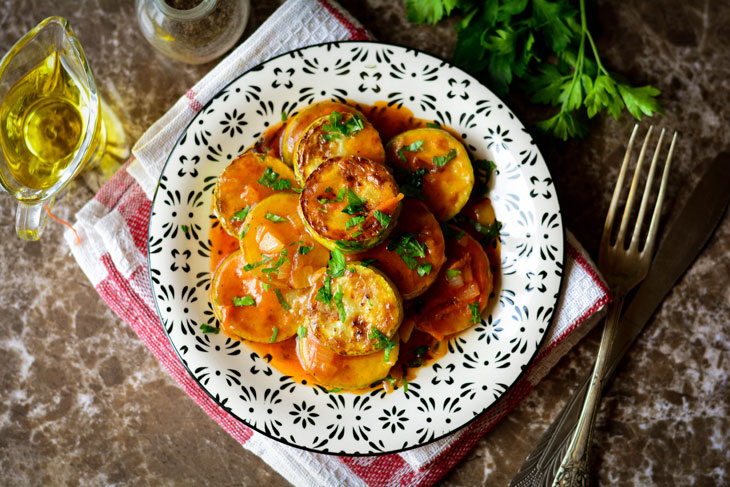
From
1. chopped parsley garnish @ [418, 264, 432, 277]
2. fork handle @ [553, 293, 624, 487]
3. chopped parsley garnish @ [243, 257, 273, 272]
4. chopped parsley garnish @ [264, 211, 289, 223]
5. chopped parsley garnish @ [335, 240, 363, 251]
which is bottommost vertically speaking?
fork handle @ [553, 293, 624, 487]

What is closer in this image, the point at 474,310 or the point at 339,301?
the point at 339,301

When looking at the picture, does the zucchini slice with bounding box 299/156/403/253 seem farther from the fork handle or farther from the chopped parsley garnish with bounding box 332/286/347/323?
the fork handle

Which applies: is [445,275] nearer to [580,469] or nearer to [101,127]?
[580,469]

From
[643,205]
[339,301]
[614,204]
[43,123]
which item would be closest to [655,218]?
[643,205]

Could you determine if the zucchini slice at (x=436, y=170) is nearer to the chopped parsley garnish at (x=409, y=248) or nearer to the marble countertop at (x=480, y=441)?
the chopped parsley garnish at (x=409, y=248)

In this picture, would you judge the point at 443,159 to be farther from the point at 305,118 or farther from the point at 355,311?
the point at 355,311

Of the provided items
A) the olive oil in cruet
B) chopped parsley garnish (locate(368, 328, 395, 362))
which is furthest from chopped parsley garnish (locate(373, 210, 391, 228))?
the olive oil in cruet
